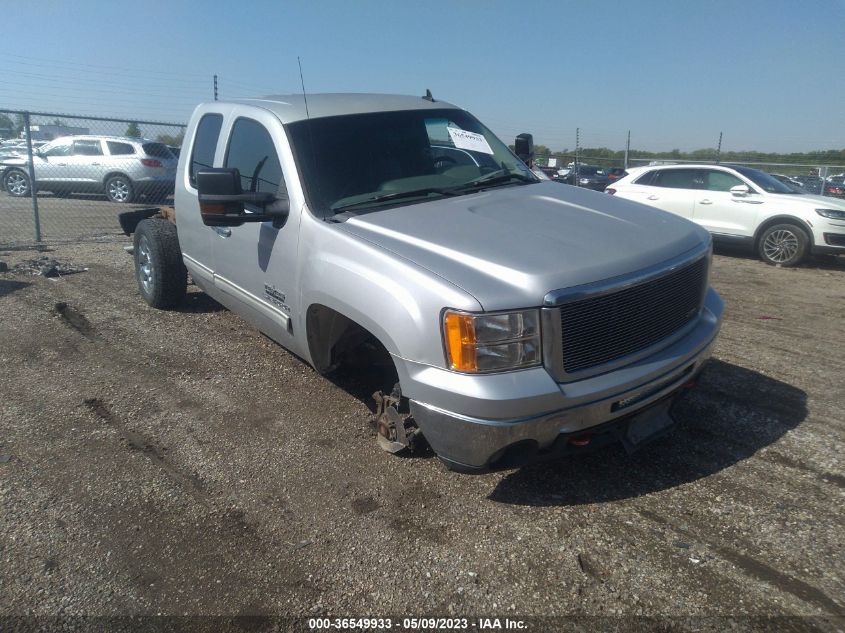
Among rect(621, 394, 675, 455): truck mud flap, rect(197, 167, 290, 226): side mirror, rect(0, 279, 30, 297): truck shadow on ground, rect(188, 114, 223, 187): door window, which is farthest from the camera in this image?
rect(0, 279, 30, 297): truck shadow on ground

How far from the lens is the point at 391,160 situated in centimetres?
407

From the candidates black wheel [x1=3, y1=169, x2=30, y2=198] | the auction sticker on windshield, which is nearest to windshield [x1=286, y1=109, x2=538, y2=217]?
the auction sticker on windshield

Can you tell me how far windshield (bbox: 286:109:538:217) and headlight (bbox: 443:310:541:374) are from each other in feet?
4.09

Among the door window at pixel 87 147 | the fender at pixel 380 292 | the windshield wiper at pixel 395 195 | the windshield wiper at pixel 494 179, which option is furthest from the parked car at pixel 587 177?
the fender at pixel 380 292

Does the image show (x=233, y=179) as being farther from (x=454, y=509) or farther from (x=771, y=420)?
(x=771, y=420)

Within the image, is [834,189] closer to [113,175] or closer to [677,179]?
[677,179]

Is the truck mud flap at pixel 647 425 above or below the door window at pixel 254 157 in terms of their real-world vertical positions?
below

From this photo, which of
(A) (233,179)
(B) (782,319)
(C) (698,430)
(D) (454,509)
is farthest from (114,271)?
(B) (782,319)

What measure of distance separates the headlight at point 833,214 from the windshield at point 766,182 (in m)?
0.87

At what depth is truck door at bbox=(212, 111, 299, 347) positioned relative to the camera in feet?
12.5

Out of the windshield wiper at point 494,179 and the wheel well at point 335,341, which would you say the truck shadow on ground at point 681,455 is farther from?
the windshield wiper at point 494,179

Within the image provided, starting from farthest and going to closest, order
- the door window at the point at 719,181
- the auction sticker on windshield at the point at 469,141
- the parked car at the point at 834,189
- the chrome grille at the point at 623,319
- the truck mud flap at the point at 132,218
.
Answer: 1. the parked car at the point at 834,189
2. the door window at the point at 719,181
3. the truck mud flap at the point at 132,218
4. the auction sticker on windshield at the point at 469,141
5. the chrome grille at the point at 623,319

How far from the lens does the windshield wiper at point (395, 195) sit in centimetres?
367

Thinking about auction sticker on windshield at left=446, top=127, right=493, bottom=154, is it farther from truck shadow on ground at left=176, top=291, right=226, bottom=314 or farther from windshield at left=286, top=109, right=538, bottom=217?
truck shadow on ground at left=176, top=291, right=226, bottom=314
